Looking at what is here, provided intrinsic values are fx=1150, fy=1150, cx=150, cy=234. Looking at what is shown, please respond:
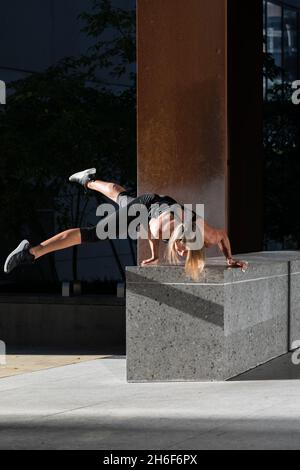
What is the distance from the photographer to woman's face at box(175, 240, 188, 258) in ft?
43.3

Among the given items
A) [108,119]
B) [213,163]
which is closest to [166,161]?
[213,163]

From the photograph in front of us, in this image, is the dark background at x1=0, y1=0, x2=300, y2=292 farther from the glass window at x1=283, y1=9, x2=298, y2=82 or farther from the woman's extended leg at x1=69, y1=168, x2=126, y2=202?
the glass window at x1=283, y1=9, x2=298, y2=82

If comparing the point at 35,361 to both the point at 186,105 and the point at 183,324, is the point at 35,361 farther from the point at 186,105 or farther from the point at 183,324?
the point at 186,105

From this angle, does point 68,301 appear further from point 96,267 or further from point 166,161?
point 96,267

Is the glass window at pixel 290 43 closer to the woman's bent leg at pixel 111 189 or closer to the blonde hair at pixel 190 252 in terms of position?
the woman's bent leg at pixel 111 189

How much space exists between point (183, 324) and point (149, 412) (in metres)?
2.56

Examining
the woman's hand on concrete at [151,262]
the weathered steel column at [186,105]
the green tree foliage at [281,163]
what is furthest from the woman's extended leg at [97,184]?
the green tree foliage at [281,163]

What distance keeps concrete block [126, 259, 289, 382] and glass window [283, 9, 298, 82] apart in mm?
31047

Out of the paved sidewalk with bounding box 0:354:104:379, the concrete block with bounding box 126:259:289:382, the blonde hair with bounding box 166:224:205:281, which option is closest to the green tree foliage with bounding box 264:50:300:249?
the paved sidewalk with bounding box 0:354:104:379

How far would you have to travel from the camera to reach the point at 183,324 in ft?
43.2

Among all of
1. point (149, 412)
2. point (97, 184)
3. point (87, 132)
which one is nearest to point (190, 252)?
point (97, 184)
